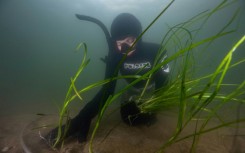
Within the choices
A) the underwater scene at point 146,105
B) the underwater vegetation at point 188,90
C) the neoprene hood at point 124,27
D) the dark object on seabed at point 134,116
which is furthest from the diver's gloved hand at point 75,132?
the neoprene hood at point 124,27

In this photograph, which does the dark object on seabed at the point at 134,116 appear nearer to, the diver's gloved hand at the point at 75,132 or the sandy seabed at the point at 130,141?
the sandy seabed at the point at 130,141

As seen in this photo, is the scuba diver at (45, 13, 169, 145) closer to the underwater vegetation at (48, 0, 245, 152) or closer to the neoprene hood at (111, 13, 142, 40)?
the neoprene hood at (111, 13, 142, 40)

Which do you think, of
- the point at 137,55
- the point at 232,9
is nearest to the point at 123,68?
the point at 137,55

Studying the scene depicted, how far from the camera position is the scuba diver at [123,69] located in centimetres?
321

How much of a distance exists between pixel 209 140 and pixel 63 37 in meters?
64.7

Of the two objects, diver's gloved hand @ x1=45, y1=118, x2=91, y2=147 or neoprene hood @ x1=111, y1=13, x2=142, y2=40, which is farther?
neoprene hood @ x1=111, y1=13, x2=142, y2=40

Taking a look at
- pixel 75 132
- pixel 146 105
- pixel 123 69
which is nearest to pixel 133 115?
pixel 146 105

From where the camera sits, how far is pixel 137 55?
5.02 m

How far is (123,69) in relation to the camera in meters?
5.16

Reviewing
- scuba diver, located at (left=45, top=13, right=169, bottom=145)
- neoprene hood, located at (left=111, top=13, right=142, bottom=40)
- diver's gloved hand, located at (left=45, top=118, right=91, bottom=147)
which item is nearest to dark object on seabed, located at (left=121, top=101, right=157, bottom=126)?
scuba diver, located at (left=45, top=13, right=169, bottom=145)

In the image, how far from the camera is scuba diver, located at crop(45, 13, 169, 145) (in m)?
3.21

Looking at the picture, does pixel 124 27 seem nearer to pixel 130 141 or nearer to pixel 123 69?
pixel 123 69

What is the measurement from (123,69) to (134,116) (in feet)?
6.04

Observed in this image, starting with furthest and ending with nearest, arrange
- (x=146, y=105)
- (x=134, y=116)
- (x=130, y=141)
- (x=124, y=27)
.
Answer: (x=124, y=27)
(x=134, y=116)
(x=130, y=141)
(x=146, y=105)
